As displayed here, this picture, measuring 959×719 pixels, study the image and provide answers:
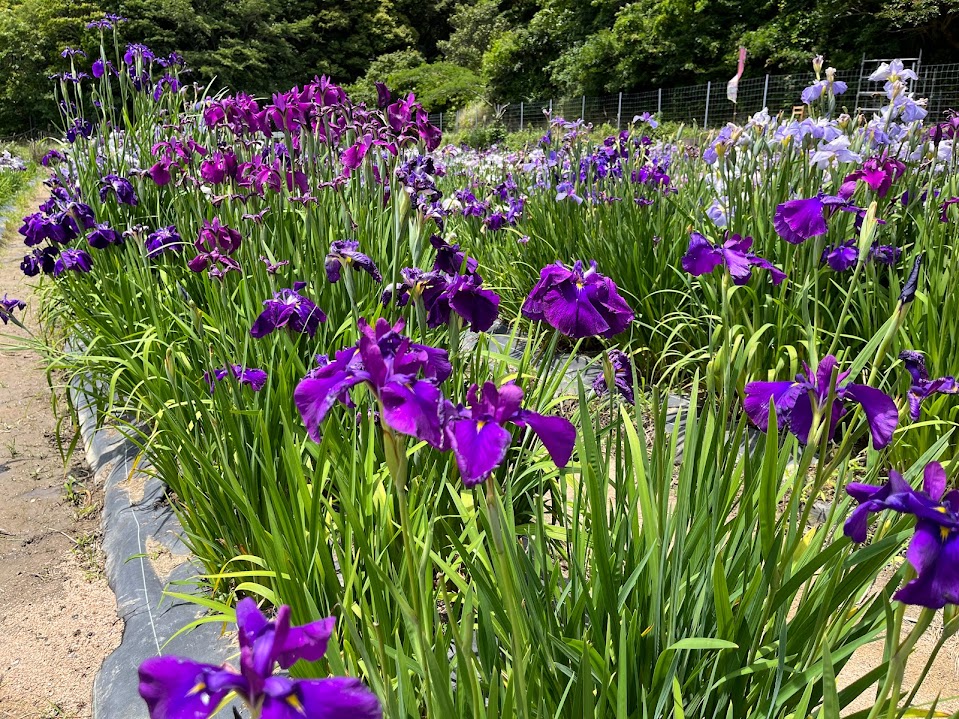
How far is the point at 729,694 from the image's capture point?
122 centimetres

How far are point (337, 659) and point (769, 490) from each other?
703mm

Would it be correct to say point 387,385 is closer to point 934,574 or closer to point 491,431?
point 491,431

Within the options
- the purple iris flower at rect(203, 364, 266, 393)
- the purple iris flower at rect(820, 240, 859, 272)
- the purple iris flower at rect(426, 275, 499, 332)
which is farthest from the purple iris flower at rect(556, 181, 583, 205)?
the purple iris flower at rect(426, 275, 499, 332)

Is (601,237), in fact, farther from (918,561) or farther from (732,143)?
(918,561)

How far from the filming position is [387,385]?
0.86 m

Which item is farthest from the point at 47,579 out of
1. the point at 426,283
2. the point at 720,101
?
the point at 720,101

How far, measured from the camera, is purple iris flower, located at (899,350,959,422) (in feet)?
4.25

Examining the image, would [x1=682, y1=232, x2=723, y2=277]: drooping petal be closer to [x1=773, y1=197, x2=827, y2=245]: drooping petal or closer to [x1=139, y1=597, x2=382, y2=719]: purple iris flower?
[x1=773, y1=197, x2=827, y2=245]: drooping petal

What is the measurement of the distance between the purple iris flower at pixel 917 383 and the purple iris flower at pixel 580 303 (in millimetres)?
522

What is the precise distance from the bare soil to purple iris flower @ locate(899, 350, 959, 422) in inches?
81.5

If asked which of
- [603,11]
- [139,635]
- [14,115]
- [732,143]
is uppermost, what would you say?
[603,11]

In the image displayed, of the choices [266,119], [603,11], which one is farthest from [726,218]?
[603,11]

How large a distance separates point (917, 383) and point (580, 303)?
729 millimetres

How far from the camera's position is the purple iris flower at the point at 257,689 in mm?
588
